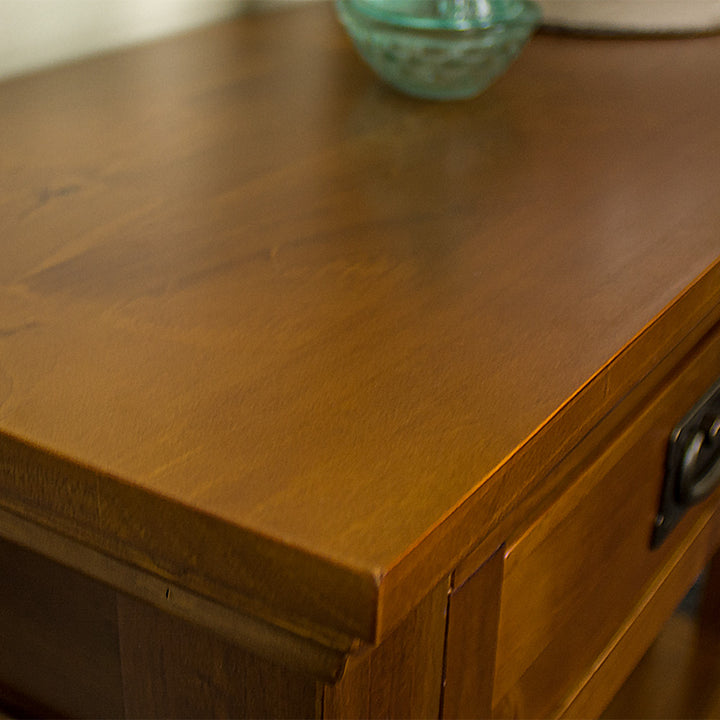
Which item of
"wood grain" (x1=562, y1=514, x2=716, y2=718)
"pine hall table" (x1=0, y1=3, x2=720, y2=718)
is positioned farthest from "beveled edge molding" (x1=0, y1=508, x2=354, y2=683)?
"wood grain" (x1=562, y1=514, x2=716, y2=718)

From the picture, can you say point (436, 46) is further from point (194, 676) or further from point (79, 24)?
point (194, 676)

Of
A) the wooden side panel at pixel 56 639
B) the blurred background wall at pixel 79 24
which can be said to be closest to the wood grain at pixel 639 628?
the wooden side panel at pixel 56 639

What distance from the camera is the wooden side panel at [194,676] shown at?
365mm

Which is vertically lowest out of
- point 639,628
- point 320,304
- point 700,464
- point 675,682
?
point 675,682

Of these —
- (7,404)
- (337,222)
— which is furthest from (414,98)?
(7,404)

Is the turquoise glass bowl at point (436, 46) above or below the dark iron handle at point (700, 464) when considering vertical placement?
above

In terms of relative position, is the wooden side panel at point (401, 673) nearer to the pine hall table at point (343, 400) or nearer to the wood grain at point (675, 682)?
the pine hall table at point (343, 400)

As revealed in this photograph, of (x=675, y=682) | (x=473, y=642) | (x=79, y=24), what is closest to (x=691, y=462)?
(x=473, y=642)

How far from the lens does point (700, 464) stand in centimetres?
57

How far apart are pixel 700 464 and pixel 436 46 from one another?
32cm

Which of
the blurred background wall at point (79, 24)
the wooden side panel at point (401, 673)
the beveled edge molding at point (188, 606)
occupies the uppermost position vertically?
the blurred background wall at point (79, 24)

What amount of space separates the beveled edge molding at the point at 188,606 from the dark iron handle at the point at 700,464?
292mm

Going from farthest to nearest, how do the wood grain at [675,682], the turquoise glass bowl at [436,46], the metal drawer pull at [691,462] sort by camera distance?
1. the wood grain at [675,682]
2. the turquoise glass bowl at [436,46]
3. the metal drawer pull at [691,462]

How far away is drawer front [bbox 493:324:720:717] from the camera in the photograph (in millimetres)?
427
